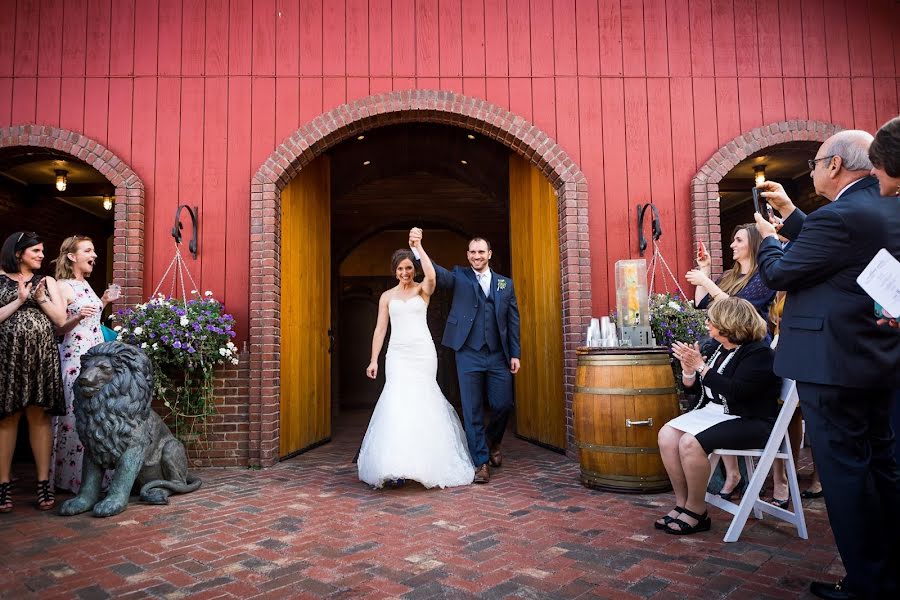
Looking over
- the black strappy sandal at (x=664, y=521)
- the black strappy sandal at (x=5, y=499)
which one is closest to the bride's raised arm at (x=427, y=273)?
the black strappy sandal at (x=664, y=521)

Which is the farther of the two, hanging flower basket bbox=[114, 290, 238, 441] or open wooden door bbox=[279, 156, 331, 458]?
open wooden door bbox=[279, 156, 331, 458]

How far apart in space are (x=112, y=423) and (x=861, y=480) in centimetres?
381

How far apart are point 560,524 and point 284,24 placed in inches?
191

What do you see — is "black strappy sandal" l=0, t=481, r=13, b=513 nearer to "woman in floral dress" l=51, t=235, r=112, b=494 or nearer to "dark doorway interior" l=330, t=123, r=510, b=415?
"woman in floral dress" l=51, t=235, r=112, b=494

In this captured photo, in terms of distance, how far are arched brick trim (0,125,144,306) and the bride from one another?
2.25m

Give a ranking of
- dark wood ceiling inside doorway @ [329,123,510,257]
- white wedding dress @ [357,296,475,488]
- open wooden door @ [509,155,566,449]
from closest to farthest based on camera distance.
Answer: white wedding dress @ [357,296,475,488] < open wooden door @ [509,155,566,449] < dark wood ceiling inside doorway @ [329,123,510,257]

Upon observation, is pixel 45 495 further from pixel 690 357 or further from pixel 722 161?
pixel 722 161

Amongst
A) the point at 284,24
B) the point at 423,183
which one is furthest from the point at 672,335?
the point at 423,183

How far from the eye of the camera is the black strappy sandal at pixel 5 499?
3.61 metres

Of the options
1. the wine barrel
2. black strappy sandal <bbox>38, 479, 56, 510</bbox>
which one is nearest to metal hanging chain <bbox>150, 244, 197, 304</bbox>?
black strappy sandal <bbox>38, 479, 56, 510</bbox>

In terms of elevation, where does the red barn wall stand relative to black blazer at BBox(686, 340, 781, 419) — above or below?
above

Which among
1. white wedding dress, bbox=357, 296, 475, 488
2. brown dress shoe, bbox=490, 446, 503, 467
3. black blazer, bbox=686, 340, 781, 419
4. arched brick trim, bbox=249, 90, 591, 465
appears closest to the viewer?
black blazer, bbox=686, 340, 781, 419

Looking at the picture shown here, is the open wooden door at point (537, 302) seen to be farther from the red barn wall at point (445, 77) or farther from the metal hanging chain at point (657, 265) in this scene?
the metal hanging chain at point (657, 265)

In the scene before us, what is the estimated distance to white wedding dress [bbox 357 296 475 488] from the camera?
397 centimetres
